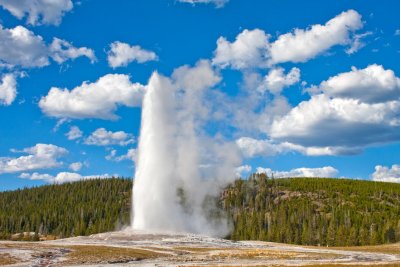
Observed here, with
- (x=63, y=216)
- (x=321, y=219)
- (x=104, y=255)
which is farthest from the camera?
(x=63, y=216)

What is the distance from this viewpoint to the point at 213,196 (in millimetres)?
189000

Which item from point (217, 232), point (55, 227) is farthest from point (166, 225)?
point (55, 227)

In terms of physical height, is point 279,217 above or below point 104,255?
above

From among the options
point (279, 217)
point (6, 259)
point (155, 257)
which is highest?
point (279, 217)

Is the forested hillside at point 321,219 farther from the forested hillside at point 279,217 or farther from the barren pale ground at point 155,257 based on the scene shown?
the barren pale ground at point 155,257

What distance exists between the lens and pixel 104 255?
167 ft

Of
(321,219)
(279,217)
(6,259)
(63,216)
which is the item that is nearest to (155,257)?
(6,259)

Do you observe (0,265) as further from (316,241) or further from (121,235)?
(316,241)

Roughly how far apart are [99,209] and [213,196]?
44.4 metres

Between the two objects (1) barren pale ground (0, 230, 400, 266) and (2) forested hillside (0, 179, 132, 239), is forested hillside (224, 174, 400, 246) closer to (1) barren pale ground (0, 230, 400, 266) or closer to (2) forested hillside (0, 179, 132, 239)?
(2) forested hillside (0, 179, 132, 239)

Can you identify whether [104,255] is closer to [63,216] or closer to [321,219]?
[321,219]

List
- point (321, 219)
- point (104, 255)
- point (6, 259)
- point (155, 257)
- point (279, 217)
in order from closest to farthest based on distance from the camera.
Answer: point (6, 259)
point (104, 255)
point (155, 257)
point (321, 219)
point (279, 217)

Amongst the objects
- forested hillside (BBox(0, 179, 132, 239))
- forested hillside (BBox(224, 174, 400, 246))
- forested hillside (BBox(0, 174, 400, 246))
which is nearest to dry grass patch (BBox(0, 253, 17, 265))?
forested hillside (BBox(0, 174, 400, 246))

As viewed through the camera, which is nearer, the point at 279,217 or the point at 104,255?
the point at 104,255
